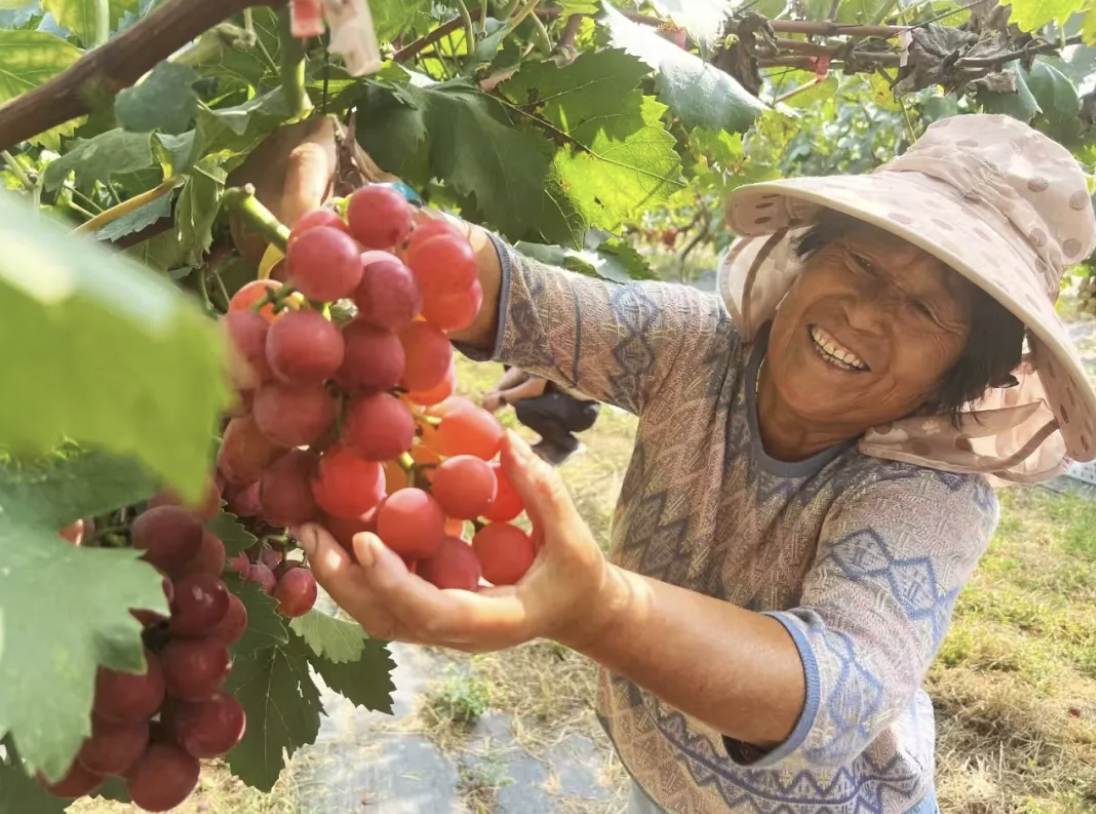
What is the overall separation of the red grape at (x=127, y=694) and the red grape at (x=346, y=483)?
0.43 feet

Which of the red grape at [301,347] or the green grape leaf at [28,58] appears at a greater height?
the red grape at [301,347]

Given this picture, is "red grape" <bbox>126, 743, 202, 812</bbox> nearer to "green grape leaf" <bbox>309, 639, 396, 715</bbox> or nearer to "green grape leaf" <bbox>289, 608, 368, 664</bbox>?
"green grape leaf" <bbox>289, 608, 368, 664</bbox>

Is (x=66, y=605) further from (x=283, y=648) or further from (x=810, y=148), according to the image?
(x=810, y=148)

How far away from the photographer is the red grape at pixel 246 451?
18.2 inches

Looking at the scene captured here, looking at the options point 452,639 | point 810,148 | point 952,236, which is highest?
point 952,236

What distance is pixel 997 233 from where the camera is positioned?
915 mm

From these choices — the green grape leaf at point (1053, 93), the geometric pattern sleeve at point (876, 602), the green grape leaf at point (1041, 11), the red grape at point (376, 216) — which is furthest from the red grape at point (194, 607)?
the green grape leaf at point (1053, 93)

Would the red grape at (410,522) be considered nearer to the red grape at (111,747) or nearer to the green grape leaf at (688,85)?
the red grape at (111,747)

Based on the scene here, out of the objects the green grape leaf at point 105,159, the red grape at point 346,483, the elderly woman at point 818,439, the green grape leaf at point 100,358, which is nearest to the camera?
the green grape leaf at point 100,358

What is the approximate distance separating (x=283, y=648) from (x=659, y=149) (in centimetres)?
62

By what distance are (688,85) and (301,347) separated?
73cm

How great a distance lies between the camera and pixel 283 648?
840mm

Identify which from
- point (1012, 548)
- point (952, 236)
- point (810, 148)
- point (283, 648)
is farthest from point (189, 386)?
point (810, 148)

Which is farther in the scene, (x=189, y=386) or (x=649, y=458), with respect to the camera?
(x=649, y=458)
